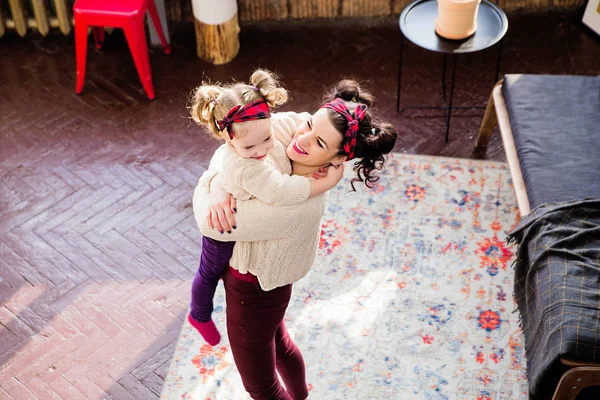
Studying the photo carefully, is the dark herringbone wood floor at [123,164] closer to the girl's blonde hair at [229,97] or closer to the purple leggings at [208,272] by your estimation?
the purple leggings at [208,272]

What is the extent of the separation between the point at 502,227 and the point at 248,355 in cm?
195

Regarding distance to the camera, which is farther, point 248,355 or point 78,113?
point 78,113

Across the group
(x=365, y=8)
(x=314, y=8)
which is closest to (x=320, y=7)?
(x=314, y=8)

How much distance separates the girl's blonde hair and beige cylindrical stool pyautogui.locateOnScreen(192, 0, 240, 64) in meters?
2.81

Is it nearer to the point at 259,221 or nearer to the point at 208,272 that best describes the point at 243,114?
the point at 259,221

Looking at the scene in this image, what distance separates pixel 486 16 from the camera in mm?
4480

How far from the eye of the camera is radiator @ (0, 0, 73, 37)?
5270 millimetres

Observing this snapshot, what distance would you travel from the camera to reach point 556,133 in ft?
12.6

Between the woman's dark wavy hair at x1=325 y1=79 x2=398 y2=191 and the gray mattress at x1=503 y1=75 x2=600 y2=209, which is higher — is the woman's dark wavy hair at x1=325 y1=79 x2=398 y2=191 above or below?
above

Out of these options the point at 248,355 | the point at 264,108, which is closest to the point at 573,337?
the point at 248,355

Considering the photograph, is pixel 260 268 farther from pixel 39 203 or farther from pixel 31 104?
pixel 31 104

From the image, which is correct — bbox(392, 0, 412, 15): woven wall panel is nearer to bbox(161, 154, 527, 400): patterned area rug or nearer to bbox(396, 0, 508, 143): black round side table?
bbox(396, 0, 508, 143): black round side table

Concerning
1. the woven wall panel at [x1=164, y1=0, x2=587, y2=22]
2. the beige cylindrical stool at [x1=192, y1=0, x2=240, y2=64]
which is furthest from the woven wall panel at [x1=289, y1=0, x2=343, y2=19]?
the beige cylindrical stool at [x1=192, y1=0, x2=240, y2=64]

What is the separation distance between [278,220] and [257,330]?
0.48m
